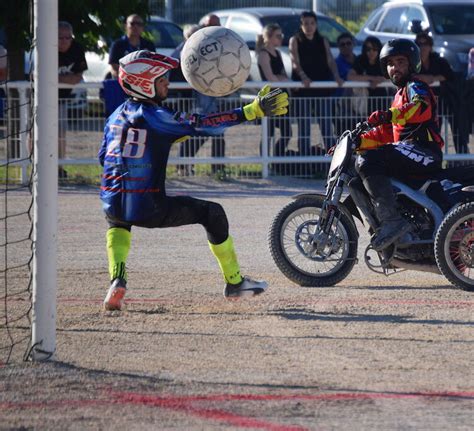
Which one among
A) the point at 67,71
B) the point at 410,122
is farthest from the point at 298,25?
the point at 410,122

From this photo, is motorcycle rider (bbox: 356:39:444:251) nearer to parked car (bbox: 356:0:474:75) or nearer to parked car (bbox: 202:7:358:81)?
parked car (bbox: 356:0:474:75)

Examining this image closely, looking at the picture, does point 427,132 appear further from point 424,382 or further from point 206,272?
point 424,382

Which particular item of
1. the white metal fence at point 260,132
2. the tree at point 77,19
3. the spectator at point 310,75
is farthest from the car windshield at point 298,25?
the white metal fence at point 260,132

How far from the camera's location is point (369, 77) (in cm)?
1630

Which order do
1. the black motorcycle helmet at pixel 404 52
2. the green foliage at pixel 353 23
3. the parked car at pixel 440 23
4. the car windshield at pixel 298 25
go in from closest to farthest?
the black motorcycle helmet at pixel 404 52, the parked car at pixel 440 23, the car windshield at pixel 298 25, the green foliage at pixel 353 23

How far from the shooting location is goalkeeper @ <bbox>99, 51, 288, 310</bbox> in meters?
8.26

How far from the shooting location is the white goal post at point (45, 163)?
6.75 metres

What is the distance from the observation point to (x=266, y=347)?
728cm

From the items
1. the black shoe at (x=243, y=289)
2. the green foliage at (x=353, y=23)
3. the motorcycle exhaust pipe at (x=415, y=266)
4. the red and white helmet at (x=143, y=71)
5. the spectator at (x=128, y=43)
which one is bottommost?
the black shoe at (x=243, y=289)

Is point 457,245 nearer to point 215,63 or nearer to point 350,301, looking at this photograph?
point 350,301

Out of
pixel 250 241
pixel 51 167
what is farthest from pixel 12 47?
pixel 51 167

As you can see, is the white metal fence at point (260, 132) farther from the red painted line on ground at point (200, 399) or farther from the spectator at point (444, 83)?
the red painted line on ground at point (200, 399)

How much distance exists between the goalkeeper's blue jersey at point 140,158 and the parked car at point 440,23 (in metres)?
9.73

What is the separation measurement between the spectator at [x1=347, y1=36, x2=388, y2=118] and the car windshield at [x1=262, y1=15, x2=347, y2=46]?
5.18m
